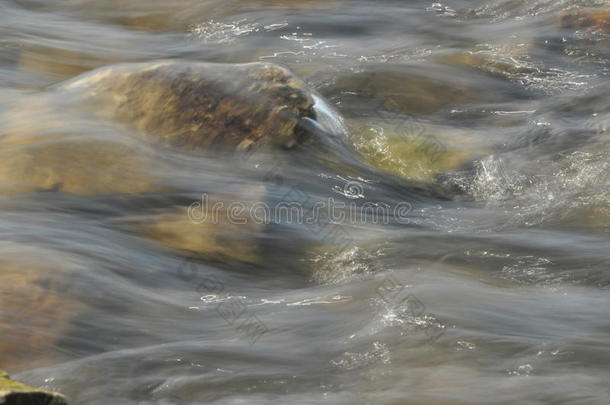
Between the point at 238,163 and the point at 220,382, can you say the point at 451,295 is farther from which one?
the point at 238,163

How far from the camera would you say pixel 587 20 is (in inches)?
448

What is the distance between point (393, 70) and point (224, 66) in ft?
8.26

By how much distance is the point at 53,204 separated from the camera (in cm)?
Result: 653

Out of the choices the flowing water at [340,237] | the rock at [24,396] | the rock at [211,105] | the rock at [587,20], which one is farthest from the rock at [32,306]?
the rock at [587,20]

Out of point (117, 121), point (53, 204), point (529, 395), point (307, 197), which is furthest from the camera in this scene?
point (117, 121)

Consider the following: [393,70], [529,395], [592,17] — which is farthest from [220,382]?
[592,17]

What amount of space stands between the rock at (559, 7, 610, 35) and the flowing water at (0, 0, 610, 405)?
0.08 meters

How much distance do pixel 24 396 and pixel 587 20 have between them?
29.7 feet

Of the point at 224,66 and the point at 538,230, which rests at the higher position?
the point at 224,66

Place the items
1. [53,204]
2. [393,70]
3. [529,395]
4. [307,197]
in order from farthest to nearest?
[393,70]
[307,197]
[53,204]
[529,395]

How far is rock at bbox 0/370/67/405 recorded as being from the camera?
11.1 ft

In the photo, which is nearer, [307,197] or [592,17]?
[307,197]

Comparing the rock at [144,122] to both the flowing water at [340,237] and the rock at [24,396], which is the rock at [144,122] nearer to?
the flowing water at [340,237]

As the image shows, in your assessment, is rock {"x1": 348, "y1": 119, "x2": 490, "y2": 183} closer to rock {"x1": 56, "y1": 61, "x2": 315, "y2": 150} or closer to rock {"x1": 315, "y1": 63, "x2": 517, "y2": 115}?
rock {"x1": 315, "y1": 63, "x2": 517, "y2": 115}
